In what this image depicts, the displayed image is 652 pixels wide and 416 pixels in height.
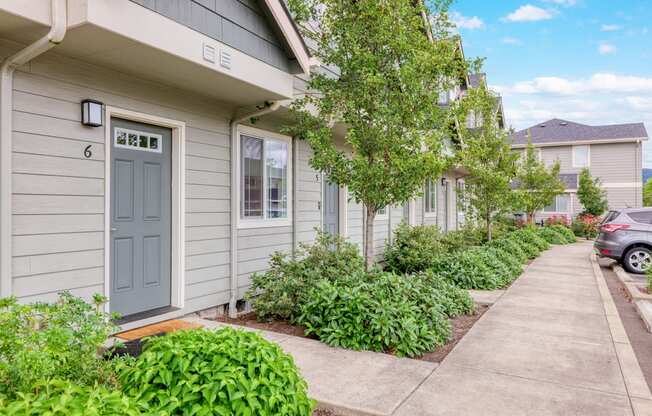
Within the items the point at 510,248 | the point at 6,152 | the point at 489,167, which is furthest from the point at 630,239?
the point at 6,152

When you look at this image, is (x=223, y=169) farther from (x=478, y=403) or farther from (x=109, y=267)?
(x=478, y=403)

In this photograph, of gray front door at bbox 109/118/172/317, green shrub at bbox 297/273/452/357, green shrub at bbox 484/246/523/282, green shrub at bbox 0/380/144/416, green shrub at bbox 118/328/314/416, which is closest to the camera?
green shrub at bbox 0/380/144/416

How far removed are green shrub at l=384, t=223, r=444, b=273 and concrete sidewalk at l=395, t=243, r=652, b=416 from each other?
2773 mm

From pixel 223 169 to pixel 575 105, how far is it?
36.6m

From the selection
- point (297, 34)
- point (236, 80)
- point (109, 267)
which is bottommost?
point (109, 267)

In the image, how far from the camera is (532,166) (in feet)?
58.5

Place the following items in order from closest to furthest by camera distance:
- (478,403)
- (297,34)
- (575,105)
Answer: (478,403) < (297,34) < (575,105)

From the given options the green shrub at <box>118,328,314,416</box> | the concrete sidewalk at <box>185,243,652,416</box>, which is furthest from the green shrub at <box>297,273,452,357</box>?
the green shrub at <box>118,328,314,416</box>

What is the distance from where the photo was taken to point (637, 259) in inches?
398

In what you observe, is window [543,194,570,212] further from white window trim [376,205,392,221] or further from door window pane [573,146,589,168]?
white window trim [376,205,392,221]

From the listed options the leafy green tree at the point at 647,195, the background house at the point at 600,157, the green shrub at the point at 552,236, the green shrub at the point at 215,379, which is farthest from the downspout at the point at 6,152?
the leafy green tree at the point at 647,195

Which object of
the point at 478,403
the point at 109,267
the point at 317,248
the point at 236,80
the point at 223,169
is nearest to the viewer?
the point at 478,403

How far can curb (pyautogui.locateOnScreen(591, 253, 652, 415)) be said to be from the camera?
3.45 meters

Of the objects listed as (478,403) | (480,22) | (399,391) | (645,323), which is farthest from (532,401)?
(480,22)
